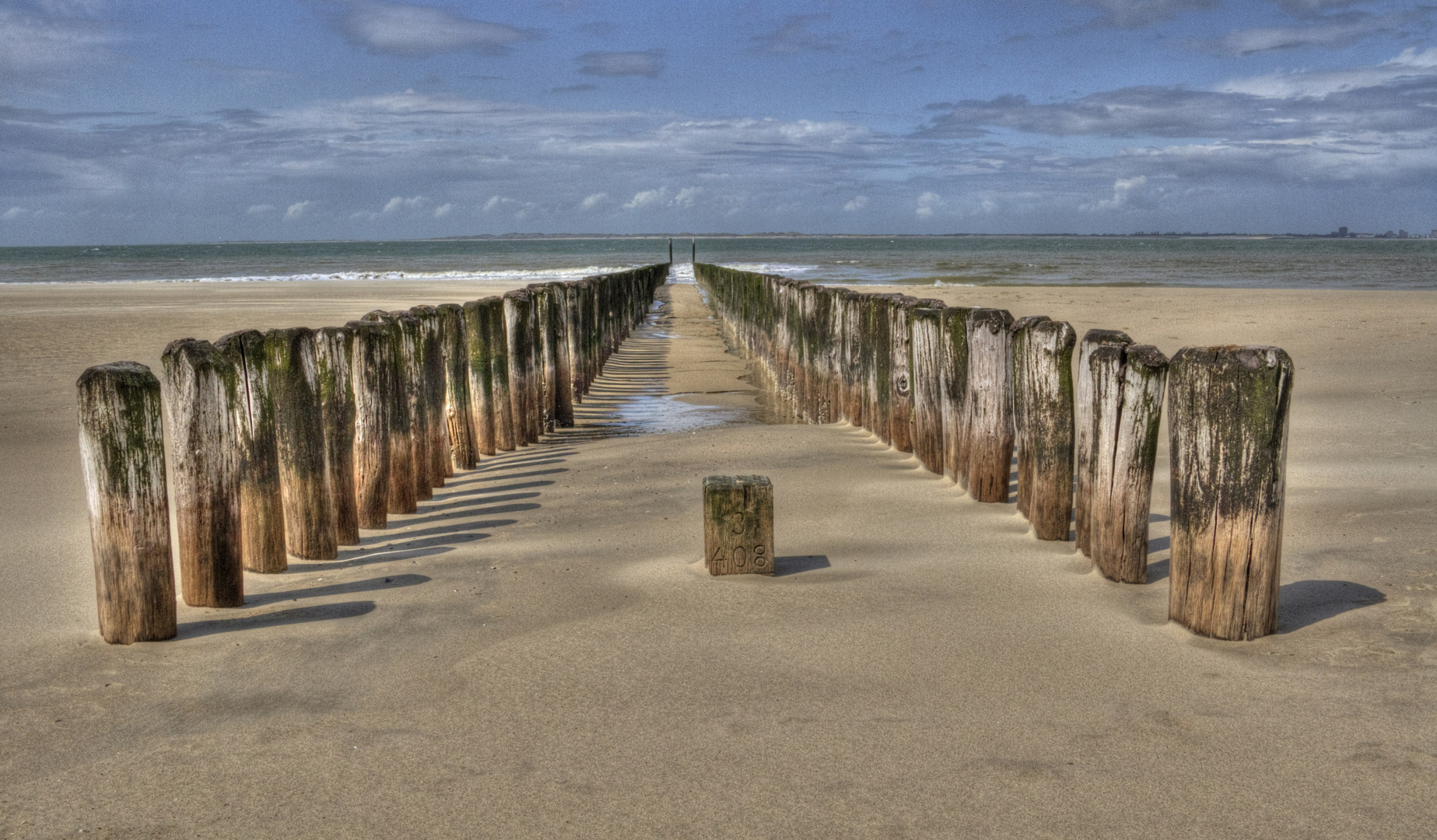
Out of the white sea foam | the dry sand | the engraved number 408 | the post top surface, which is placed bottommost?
the dry sand

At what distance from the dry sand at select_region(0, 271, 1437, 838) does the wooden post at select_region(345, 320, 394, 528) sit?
0.18 metres

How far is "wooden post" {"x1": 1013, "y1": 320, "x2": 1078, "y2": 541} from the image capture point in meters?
4.74

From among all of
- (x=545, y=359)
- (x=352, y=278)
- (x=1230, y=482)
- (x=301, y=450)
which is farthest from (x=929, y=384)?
(x=352, y=278)

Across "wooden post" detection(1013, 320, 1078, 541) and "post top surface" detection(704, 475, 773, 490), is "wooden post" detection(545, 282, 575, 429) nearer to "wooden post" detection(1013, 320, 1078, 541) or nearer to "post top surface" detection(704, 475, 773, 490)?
"post top surface" detection(704, 475, 773, 490)

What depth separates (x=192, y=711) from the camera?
3.15 meters

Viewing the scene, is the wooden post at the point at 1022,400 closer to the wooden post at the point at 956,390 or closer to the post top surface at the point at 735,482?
the wooden post at the point at 956,390

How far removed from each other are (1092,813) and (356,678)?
2.22 meters

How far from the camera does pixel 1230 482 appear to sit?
11.5 feet

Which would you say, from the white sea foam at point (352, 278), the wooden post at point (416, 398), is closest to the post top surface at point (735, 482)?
the wooden post at point (416, 398)

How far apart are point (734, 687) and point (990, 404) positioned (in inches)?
109

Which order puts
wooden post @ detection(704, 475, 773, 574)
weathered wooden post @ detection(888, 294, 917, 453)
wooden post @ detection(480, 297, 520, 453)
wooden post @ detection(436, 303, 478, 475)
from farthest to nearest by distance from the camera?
wooden post @ detection(480, 297, 520, 453) → wooden post @ detection(436, 303, 478, 475) → weathered wooden post @ detection(888, 294, 917, 453) → wooden post @ detection(704, 475, 773, 574)

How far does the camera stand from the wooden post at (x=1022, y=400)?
4945 mm

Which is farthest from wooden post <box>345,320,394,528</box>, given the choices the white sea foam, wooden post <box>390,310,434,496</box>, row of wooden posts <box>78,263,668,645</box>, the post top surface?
the white sea foam

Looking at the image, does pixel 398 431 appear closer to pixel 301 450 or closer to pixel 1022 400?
pixel 301 450
